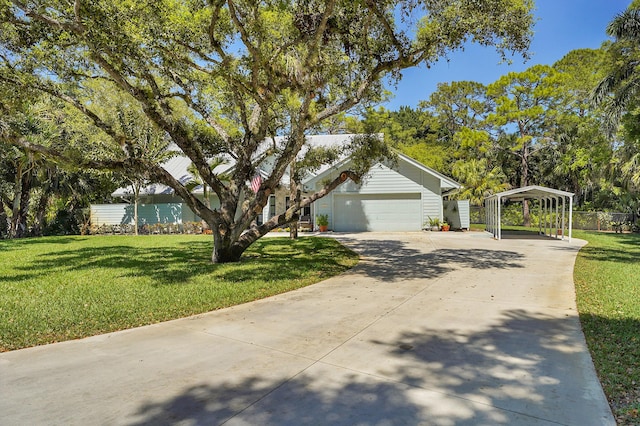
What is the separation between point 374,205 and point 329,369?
1914cm

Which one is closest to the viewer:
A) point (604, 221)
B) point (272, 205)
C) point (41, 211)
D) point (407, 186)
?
point (407, 186)

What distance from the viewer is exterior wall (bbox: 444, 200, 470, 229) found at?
23172 mm

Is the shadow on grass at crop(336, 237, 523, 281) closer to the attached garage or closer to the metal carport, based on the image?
the metal carport

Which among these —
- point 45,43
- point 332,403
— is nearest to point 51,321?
point 332,403

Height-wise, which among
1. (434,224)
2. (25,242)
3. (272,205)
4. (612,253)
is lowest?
(612,253)

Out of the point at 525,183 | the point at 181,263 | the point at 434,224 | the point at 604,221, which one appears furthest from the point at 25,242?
the point at 525,183

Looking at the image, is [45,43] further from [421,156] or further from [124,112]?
[421,156]

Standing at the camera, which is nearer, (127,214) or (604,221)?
(127,214)

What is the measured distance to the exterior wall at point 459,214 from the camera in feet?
76.0

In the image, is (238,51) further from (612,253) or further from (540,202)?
(540,202)

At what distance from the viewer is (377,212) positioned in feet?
73.7

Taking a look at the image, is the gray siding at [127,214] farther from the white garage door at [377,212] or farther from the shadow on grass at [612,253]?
the shadow on grass at [612,253]

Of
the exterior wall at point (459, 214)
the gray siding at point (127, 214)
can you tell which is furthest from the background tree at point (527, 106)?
the gray siding at point (127, 214)

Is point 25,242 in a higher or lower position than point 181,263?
higher
